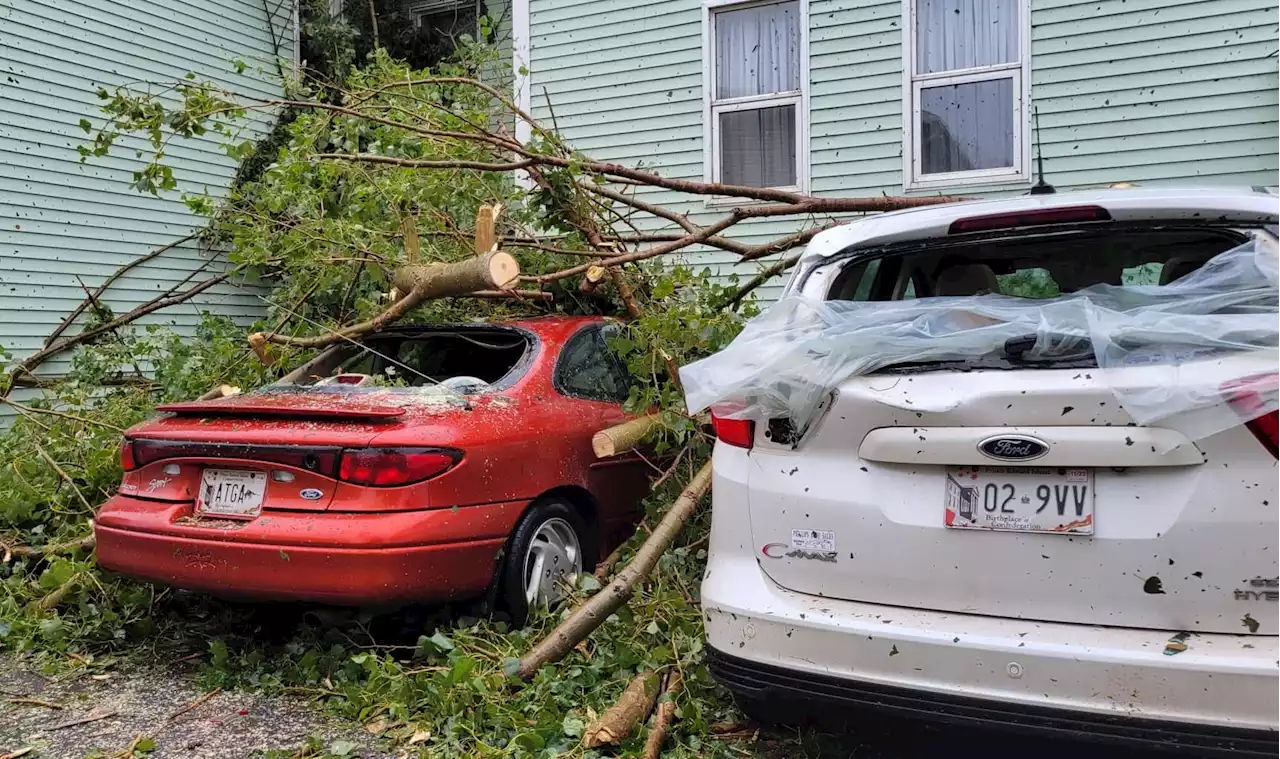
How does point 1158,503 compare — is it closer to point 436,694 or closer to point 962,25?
point 436,694

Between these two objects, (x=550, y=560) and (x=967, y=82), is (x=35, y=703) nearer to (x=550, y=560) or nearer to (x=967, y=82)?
(x=550, y=560)

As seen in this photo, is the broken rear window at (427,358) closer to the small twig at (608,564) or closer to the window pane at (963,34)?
the small twig at (608,564)

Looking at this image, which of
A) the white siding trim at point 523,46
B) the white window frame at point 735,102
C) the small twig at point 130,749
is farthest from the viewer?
the white siding trim at point 523,46

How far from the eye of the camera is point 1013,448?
227 cm

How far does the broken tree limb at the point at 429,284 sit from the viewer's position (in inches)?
190


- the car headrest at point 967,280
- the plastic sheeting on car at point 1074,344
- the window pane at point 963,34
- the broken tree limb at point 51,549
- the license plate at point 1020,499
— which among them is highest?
the window pane at point 963,34

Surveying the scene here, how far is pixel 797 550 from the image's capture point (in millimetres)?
2572

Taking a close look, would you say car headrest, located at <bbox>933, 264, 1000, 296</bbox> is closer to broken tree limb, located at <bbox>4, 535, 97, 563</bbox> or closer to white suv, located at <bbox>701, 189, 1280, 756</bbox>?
white suv, located at <bbox>701, 189, 1280, 756</bbox>

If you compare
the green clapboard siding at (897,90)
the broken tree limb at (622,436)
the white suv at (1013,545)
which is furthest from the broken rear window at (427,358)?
the green clapboard siding at (897,90)

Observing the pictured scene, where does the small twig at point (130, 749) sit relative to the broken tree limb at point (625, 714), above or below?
below

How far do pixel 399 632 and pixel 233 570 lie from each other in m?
0.82

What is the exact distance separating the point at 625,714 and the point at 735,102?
6.81m

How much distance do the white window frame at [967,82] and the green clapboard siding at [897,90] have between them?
0.08 m

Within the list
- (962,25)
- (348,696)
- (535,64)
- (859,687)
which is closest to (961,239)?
(859,687)
